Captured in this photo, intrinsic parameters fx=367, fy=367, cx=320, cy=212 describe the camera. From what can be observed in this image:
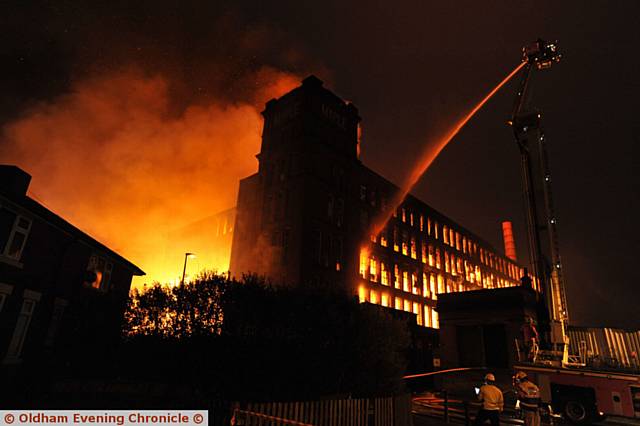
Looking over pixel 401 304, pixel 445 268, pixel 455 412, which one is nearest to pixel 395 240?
pixel 401 304

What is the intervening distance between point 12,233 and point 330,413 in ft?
52.2

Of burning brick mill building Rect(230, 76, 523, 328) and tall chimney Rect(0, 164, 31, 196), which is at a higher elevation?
burning brick mill building Rect(230, 76, 523, 328)

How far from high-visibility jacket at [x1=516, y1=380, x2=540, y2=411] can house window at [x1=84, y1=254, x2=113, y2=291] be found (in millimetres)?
23112

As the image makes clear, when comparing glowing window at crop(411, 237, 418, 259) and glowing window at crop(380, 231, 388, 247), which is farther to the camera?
glowing window at crop(411, 237, 418, 259)

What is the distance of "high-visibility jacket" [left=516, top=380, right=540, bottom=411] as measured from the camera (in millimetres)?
10578

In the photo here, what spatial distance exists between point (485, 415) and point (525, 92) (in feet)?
99.7

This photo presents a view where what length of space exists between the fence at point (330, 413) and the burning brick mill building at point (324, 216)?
24.4m

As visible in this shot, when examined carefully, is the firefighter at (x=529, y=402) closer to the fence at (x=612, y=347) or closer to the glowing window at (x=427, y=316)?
the fence at (x=612, y=347)

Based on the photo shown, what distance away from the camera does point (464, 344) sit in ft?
111

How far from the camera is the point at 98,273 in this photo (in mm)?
23656

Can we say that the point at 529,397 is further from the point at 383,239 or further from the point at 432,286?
the point at 432,286

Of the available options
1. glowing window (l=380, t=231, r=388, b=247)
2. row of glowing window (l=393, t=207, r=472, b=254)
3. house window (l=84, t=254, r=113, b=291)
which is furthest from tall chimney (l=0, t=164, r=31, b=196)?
row of glowing window (l=393, t=207, r=472, b=254)

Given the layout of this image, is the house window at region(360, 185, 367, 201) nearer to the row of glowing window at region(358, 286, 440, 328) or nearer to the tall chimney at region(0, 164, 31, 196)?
the row of glowing window at region(358, 286, 440, 328)

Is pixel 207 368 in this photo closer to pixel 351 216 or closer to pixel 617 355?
pixel 617 355
